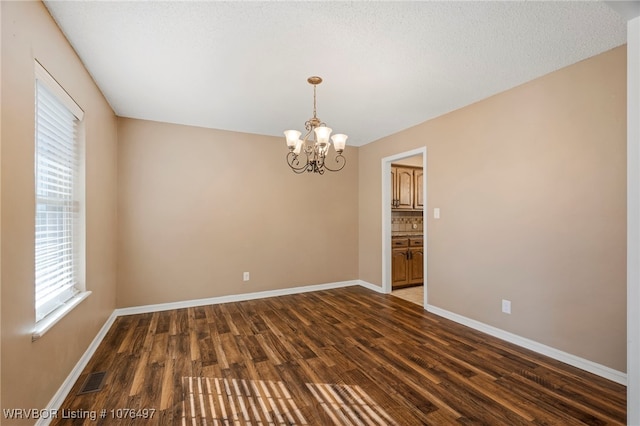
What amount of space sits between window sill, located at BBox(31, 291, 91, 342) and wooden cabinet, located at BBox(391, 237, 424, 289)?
413 cm

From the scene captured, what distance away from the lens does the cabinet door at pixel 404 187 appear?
532 cm

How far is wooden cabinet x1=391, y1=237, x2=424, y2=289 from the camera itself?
5000mm

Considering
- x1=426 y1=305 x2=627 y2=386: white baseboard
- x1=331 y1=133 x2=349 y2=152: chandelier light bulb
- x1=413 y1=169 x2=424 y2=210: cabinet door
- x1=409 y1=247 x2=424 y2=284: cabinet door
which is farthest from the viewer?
x1=413 y1=169 x2=424 y2=210: cabinet door

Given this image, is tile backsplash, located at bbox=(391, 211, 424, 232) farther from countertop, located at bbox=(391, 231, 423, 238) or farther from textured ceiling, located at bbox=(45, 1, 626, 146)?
textured ceiling, located at bbox=(45, 1, 626, 146)

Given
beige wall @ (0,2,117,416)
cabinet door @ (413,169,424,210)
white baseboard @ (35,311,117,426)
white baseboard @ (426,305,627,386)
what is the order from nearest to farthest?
1. beige wall @ (0,2,117,416)
2. white baseboard @ (35,311,117,426)
3. white baseboard @ (426,305,627,386)
4. cabinet door @ (413,169,424,210)

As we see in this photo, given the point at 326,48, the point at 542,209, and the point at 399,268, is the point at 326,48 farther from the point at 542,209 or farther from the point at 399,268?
the point at 399,268

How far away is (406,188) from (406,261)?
1.36m

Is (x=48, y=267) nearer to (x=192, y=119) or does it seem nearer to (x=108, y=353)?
(x=108, y=353)

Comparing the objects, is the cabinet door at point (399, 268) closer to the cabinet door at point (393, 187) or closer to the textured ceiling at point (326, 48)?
the cabinet door at point (393, 187)

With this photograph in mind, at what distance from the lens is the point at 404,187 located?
5.41m

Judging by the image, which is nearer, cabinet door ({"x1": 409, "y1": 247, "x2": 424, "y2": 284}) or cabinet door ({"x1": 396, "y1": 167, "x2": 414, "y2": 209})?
cabinet door ({"x1": 409, "y1": 247, "x2": 424, "y2": 284})

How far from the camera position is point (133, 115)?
12.2 feet

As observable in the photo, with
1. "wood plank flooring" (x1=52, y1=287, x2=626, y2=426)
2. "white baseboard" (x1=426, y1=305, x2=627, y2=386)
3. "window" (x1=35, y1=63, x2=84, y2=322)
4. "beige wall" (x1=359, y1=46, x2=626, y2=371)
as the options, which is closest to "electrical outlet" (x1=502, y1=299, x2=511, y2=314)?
"beige wall" (x1=359, y1=46, x2=626, y2=371)

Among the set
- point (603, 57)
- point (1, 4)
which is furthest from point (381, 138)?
point (1, 4)
